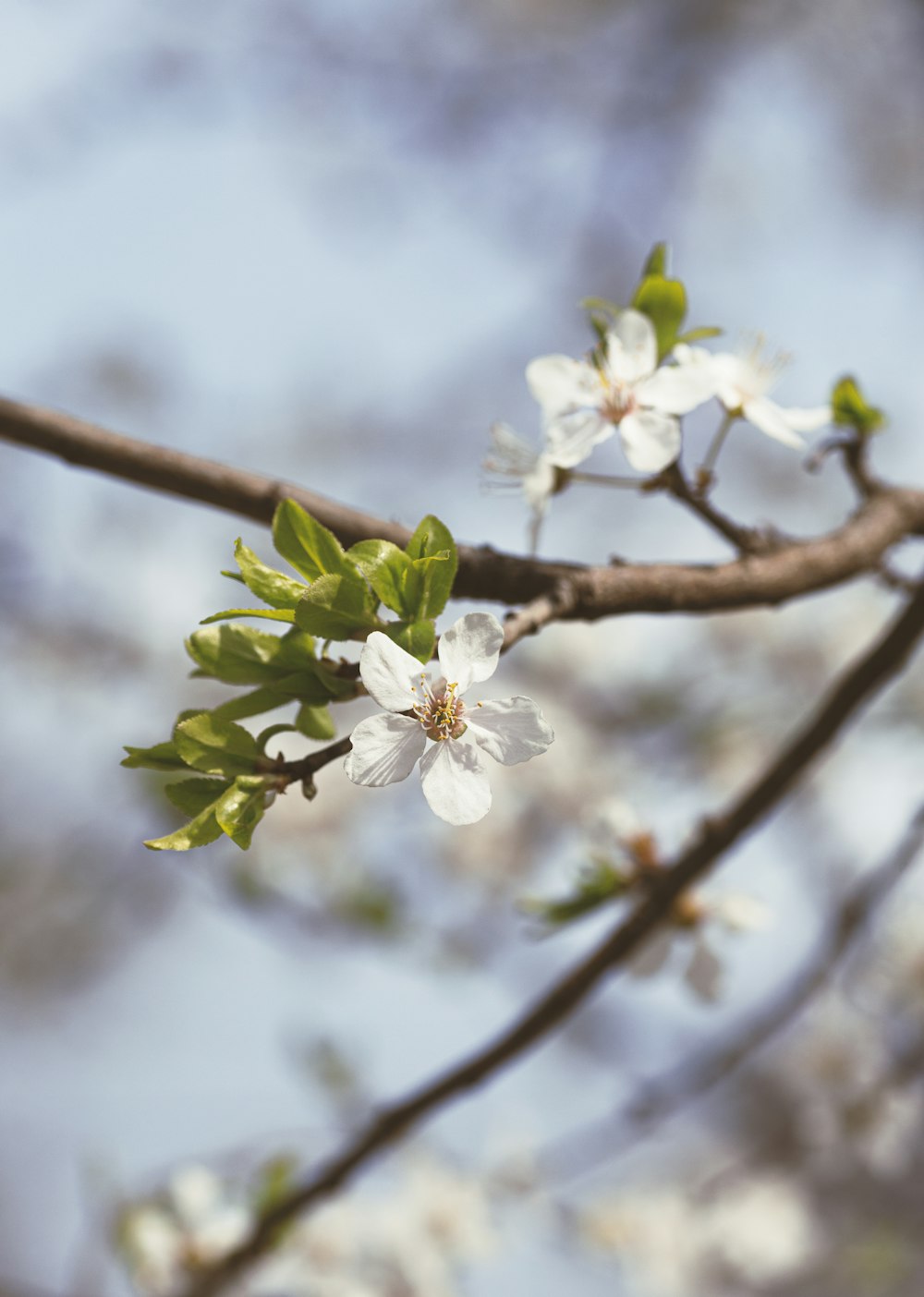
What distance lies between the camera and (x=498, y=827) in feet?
12.7

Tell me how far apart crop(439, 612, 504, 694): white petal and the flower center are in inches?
0.4

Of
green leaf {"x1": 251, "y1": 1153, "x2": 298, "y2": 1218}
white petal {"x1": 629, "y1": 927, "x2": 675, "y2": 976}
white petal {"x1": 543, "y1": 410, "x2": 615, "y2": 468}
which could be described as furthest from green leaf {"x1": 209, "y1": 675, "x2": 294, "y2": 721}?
green leaf {"x1": 251, "y1": 1153, "x2": 298, "y2": 1218}

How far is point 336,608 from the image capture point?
1.93ft

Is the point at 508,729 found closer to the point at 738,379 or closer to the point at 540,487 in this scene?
the point at 540,487

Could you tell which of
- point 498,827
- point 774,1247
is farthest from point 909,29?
point 774,1247

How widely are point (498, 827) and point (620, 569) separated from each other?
10.7 ft

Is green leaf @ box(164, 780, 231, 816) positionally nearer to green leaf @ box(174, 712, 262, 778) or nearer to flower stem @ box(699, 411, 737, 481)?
green leaf @ box(174, 712, 262, 778)

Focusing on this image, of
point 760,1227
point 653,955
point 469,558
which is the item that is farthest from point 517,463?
point 760,1227

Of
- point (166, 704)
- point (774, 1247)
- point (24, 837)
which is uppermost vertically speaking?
point (24, 837)

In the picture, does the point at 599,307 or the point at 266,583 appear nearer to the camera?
the point at 266,583

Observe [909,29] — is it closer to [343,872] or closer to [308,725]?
[343,872]

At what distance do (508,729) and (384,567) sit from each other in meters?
0.11

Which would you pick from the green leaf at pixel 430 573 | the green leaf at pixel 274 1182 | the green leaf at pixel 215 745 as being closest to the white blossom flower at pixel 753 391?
the green leaf at pixel 430 573

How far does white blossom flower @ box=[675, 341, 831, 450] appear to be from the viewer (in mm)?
778
